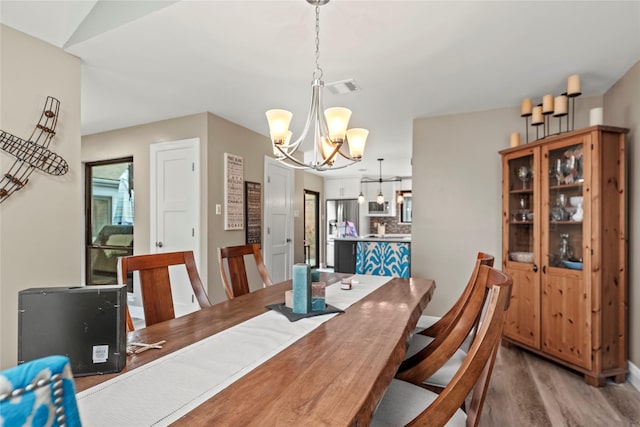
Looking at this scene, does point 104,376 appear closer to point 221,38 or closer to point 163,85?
point 221,38

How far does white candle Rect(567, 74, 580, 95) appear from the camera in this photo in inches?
105

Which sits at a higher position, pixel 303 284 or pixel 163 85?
pixel 163 85

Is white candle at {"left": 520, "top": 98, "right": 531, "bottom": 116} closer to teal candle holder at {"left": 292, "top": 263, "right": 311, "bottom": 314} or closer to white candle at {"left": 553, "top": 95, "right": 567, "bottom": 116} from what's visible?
white candle at {"left": 553, "top": 95, "right": 567, "bottom": 116}

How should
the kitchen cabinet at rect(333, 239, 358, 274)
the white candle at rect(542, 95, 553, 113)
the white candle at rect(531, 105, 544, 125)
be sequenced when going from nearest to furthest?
the white candle at rect(542, 95, 553, 113), the white candle at rect(531, 105, 544, 125), the kitchen cabinet at rect(333, 239, 358, 274)

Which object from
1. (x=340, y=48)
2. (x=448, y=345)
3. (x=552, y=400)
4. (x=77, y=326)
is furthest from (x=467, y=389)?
(x=340, y=48)

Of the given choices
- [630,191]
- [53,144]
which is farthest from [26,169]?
[630,191]

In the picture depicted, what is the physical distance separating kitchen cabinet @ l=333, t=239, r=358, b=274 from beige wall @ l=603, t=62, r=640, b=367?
11.2 feet

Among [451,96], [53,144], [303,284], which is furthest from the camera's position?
[451,96]

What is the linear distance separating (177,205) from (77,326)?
3160 mm

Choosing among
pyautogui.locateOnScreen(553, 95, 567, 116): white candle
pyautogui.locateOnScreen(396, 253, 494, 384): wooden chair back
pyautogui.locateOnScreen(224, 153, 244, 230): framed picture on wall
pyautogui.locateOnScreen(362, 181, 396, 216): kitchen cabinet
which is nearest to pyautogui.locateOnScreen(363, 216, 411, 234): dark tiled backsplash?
pyautogui.locateOnScreen(362, 181, 396, 216): kitchen cabinet

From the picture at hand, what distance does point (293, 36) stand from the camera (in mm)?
2170

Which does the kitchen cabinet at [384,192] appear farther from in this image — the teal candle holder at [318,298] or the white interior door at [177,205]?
the teal candle holder at [318,298]

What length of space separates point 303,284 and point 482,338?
2.81 ft

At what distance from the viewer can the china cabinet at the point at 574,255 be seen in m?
2.50
